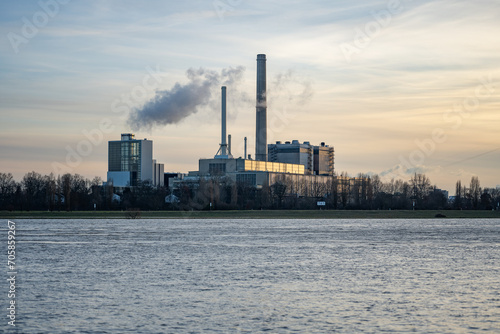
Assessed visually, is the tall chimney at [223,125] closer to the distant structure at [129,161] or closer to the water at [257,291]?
the distant structure at [129,161]

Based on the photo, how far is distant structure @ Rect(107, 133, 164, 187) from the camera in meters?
177

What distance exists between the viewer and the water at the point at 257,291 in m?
18.9

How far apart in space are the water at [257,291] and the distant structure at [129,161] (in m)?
135

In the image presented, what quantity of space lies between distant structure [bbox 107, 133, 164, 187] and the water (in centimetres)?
13501

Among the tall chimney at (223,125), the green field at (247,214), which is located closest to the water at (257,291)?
the green field at (247,214)

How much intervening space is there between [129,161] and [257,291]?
157 m

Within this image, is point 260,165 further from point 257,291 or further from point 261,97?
point 257,291

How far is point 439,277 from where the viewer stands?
2895 centimetres

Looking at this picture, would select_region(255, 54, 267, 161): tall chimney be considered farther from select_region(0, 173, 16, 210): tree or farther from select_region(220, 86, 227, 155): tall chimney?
select_region(0, 173, 16, 210): tree

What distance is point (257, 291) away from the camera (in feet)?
81.5

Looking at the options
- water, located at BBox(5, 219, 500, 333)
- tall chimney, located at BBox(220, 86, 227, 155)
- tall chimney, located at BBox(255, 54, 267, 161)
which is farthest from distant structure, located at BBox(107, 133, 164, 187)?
water, located at BBox(5, 219, 500, 333)

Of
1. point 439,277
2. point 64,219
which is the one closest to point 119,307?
point 439,277

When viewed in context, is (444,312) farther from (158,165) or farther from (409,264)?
(158,165)

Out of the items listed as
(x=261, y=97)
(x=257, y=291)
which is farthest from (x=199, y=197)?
(x=257, y=291)
